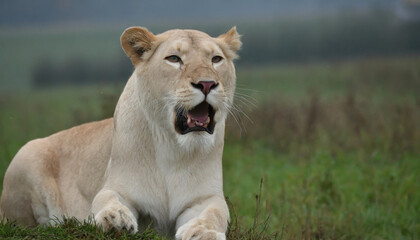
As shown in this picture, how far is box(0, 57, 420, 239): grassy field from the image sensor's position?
231 inches

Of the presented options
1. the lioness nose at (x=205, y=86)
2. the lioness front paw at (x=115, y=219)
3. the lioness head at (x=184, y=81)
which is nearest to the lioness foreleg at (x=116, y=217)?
the lioness front paw at (x=115, y=219)

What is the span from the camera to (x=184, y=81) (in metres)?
3.91

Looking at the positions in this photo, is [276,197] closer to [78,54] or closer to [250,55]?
[250,55]

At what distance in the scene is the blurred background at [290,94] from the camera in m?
6.38

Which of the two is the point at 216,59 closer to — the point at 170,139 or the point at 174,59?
the point at 174,59

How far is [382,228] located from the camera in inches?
236

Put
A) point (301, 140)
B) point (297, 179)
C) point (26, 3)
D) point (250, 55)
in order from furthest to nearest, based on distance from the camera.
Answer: point (26, 3)
point (250, 55)
point (301, 140)
point (297, 179)

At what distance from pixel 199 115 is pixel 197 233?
29.4 inches

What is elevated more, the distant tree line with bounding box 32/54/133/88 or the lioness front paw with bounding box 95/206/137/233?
the lioness front paw with bounding box 95/206/137/233

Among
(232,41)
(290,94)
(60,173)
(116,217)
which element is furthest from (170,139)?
(290,94)

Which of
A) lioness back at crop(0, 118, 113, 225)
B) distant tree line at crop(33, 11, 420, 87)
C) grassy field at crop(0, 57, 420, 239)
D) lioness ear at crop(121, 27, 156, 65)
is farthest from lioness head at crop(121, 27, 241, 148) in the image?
distant tree line at crop(33, 11, 420, 87)

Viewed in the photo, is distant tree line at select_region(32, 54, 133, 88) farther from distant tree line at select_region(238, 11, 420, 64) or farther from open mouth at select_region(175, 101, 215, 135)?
open mouth at select_region(175, 101, 215, 135)

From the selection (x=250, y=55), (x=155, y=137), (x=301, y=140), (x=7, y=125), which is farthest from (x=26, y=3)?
(x=155, y=137)

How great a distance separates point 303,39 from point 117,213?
59.0 ft
